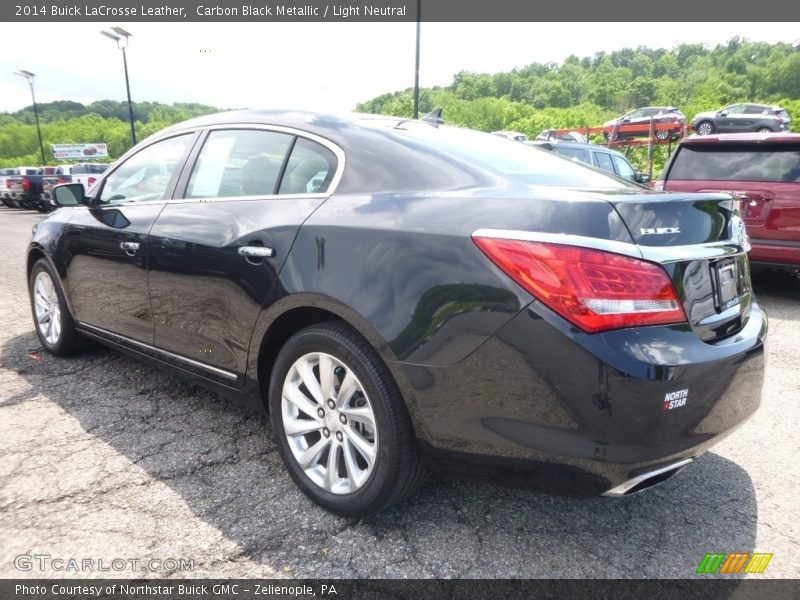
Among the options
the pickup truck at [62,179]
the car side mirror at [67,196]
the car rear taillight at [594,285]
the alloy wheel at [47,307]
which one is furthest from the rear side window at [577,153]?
the pickup truck at [62,179]

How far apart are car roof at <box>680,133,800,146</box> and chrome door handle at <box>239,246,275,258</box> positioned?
543 centimetres

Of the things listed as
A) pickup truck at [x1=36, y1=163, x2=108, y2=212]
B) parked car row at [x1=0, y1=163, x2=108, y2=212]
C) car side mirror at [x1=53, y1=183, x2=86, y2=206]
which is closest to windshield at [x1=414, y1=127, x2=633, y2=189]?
car side mirror at [x1=53, y1=183, x2=86, y2=206]

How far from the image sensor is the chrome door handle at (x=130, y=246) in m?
3.09

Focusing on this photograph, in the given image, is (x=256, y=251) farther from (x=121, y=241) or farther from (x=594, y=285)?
(x=594, y=285)

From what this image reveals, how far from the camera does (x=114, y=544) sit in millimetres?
2113

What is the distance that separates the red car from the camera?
5.78 meters

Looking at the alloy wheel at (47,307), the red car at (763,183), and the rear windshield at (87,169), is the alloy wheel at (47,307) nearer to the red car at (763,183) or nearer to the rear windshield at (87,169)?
the red car at (763,183)

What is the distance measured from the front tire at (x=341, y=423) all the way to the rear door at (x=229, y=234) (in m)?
0.29

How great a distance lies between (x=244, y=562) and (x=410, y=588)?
0.59 m

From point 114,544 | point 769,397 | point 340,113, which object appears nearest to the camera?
point 114,544

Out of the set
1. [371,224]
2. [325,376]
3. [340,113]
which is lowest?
[325,376]

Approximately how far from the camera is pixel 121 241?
3217 millimetres

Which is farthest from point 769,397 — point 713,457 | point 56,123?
point 56,123

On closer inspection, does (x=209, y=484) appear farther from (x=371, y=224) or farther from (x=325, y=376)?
(x=371, y=224)
